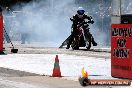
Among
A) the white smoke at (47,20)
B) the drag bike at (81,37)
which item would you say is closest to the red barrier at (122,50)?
the drag bike at (81,37)

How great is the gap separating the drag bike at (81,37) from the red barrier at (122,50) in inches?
449

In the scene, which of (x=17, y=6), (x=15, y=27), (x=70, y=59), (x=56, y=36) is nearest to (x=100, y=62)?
(x=70, y=59)

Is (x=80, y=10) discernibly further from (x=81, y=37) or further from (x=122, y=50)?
(x=122, y=50)

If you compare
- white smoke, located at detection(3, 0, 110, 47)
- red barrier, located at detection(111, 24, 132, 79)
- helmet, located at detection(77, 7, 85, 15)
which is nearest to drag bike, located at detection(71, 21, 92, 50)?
helmet, located at detection(77, 7, 85, 15)

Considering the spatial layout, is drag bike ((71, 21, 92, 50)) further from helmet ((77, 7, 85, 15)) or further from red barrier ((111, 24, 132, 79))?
red barrier ((111, 24, 132, 79))

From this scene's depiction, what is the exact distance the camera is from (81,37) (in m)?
24.0

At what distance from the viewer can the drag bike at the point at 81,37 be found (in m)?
23.7

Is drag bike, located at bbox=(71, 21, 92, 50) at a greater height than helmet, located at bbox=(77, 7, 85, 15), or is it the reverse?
helmet, located at bbox=(77, 7, 85, 15)

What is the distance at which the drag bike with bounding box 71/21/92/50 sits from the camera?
932 inches

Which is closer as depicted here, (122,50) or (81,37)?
(122,50)

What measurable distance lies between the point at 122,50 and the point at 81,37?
40.2ft

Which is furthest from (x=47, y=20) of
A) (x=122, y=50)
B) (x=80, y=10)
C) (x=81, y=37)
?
(x=122, y=50)

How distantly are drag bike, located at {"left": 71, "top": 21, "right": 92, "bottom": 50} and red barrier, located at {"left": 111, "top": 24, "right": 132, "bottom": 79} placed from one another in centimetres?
1140

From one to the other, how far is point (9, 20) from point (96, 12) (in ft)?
33.1
